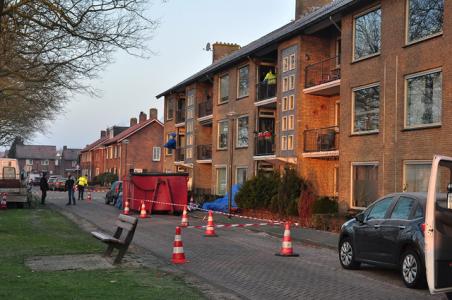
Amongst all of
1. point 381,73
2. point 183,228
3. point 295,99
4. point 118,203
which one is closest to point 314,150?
point 295,99

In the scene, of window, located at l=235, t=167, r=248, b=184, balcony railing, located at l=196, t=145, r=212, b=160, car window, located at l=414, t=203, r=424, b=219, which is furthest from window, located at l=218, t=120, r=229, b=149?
car window, located at l=414, t=203, r=424, b=219

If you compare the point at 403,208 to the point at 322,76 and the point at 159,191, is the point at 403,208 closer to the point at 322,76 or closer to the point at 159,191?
the point at 322,76

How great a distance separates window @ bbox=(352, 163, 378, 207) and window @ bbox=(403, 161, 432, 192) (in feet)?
5.30

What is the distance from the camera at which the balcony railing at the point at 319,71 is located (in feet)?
84.2

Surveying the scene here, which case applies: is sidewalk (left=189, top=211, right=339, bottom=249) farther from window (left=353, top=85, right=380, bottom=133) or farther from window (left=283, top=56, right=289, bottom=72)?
window (left=283, top=56, right=289, bottom=72)

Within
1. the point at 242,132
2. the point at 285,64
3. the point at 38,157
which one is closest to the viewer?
the point at 285,64

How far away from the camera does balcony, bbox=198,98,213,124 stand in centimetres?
3841

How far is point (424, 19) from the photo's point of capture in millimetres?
18859

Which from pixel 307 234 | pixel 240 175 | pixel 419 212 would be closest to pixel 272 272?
pixel 419 212

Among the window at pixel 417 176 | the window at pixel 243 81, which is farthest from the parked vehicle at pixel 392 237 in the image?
the window at pixel 243 81

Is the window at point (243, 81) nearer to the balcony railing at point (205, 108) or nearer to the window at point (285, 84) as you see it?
the window at point (285, 84)

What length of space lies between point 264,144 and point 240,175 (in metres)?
3.51

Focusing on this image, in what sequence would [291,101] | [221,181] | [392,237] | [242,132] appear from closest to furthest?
[392,237] → [291,101] → [242,132] → [221,181]

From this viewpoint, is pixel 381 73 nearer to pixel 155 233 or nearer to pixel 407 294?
pixel 155 233
